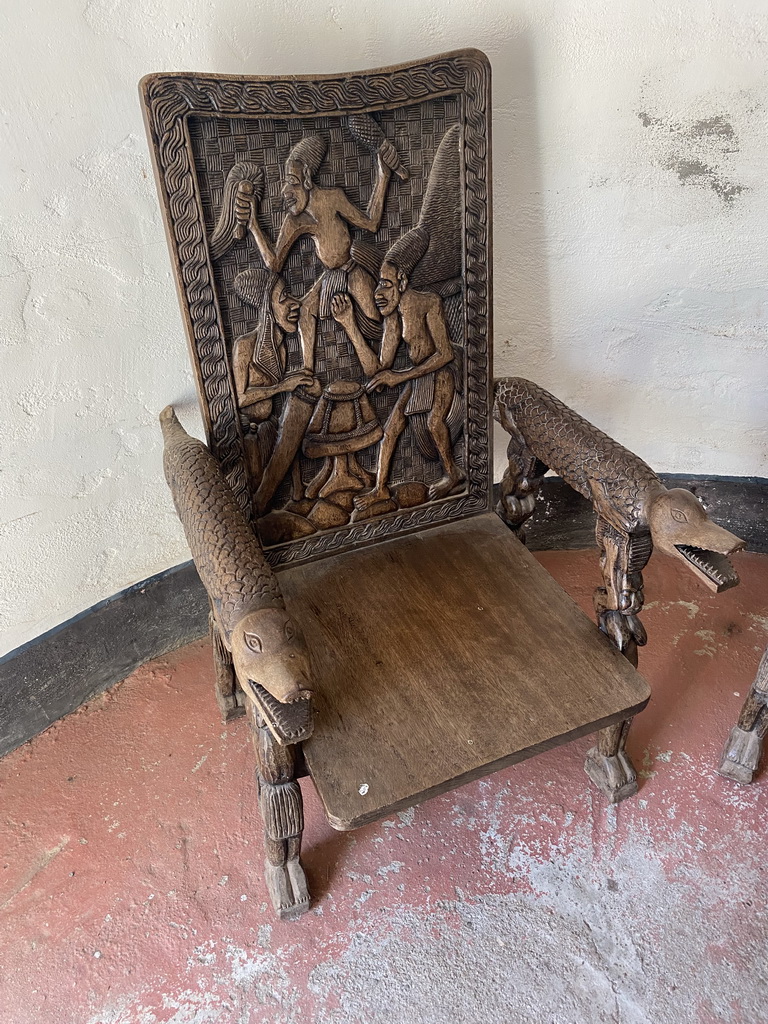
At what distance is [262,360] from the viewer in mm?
1572

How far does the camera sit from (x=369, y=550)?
1.80 meters

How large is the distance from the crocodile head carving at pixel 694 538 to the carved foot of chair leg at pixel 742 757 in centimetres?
71

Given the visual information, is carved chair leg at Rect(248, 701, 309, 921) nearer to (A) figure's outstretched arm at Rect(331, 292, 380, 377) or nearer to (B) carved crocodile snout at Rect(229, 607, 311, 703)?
(B) carved crocodile snout at Rect(229, 607, 311, 703)

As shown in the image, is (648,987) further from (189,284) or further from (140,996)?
(189,284)

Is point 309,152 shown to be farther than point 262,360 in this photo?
No

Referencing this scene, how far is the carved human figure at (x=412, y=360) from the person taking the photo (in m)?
1.60

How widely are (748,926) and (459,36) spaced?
6.41 ft

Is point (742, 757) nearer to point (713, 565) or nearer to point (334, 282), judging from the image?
point (713, 565)

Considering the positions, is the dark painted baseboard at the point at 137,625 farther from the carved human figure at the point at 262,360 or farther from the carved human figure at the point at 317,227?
the carved human figure at the point at 317,227

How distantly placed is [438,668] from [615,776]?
596 millimetres

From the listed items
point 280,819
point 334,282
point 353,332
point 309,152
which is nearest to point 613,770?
point 280,819

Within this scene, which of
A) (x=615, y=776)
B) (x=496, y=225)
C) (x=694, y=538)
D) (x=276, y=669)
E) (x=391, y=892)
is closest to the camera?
(x=276, y=669)

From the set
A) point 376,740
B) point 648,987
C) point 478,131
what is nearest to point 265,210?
point 478,131

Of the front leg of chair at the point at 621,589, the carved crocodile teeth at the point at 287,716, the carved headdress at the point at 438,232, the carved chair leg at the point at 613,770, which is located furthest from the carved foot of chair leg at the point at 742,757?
the carved headdress at the point at 438,232
